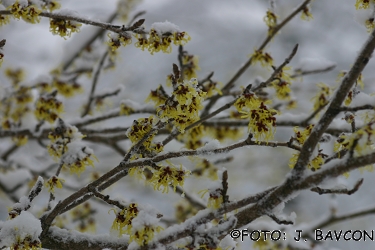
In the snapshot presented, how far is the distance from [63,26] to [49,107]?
0.83 meters

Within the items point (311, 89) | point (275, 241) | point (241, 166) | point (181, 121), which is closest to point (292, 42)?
point (241, 166)

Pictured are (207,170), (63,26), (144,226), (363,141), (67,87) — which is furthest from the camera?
(67,87)

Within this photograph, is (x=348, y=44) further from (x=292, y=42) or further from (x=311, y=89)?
(x=311, y=89)

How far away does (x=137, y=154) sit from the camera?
1.67 metres

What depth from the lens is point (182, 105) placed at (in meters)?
1.55

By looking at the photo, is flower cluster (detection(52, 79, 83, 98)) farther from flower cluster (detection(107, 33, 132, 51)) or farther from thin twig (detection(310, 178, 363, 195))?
thin twig (detection(310, 178, 363, 195))

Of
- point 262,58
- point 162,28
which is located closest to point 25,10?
point 162,28

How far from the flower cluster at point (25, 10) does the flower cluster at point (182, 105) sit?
2.55ft

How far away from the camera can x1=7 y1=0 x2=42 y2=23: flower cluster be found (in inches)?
69.4

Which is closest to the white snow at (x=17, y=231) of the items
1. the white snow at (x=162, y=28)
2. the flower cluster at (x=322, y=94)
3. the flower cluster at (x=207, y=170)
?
→ the white snow at (x=162, y=28)

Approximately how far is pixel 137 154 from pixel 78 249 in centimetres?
47

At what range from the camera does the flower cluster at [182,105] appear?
1.52 metres

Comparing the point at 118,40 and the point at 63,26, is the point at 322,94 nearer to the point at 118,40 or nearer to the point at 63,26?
the point at 118,40

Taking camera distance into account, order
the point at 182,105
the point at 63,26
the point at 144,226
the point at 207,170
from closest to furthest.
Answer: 1. the point at 144,226
2. the point at 182,105
3. the point at 63,26
4. the point at 207,170
